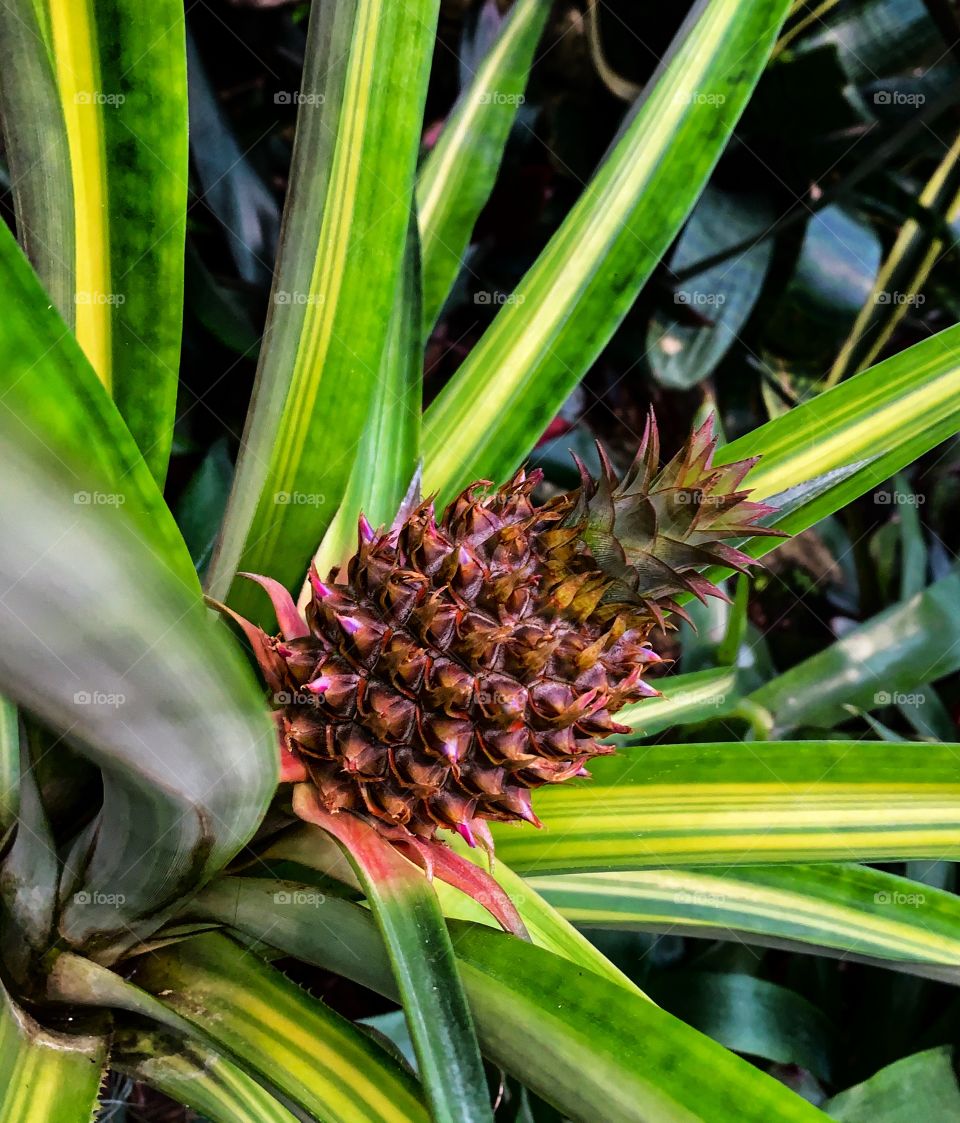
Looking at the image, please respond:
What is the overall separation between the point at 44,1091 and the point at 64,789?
0.18 metres

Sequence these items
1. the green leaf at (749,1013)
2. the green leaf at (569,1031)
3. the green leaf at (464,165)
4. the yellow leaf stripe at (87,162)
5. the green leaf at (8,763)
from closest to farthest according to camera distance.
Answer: the green leaf at (569,1031) < the yellow leaf stripe at (87,162) < the green leaf at (8,763) < the green leaf at (464,165) < the green leaf at (749,1013)

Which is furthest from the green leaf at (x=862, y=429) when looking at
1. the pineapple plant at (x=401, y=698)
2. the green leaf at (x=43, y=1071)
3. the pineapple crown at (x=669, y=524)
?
the green leaf at (x=43, y=1071)

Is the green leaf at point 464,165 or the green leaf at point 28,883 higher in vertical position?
the green leaf at point 464,165

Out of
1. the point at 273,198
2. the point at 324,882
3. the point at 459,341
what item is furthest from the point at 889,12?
the point at 324,882

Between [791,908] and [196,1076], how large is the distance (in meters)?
0.44

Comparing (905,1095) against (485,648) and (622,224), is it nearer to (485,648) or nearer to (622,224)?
(485,648)

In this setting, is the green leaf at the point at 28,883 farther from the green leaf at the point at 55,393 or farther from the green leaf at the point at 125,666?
the green leaf at the point at 55,393

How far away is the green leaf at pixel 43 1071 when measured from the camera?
49 centimetres

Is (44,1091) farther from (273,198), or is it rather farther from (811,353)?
(811,353)

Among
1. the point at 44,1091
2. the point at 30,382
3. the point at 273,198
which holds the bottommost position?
the point at 44,1091

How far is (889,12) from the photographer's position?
1.33 metres

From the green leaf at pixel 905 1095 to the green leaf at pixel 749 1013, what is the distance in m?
0.08

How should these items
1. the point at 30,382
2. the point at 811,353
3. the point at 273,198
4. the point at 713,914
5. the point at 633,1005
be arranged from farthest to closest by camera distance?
the point at 811,353
the point at 273,198
the point at 713,914
the point at 633,1005
the point at 30,382

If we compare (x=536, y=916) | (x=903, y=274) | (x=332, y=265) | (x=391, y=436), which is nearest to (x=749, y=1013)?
(x=536, y=916)
